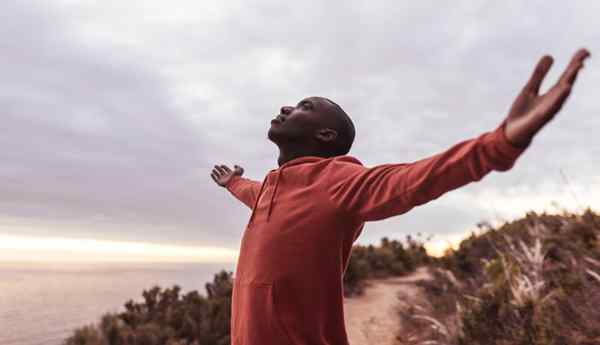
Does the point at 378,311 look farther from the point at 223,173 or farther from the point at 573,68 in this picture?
the point at 573,68

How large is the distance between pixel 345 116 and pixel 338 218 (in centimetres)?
66

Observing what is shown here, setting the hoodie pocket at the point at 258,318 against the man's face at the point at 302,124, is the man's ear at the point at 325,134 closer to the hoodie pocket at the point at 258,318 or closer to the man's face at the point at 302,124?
the man's face at the point at 302,124

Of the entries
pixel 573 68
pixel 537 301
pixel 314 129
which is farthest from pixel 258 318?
pixel 537 301

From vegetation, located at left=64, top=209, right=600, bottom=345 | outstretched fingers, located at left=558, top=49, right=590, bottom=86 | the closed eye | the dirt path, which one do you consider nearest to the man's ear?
the closed eye

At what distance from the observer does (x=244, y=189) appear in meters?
3.14

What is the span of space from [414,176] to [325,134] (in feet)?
2.90

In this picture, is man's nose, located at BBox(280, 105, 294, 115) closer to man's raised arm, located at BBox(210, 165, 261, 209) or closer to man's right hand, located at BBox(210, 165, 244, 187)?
man's raised arm, located at BBox(210, 165, 261, 209)

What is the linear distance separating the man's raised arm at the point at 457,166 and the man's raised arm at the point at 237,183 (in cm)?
110

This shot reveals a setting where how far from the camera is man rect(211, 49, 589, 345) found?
5.26 feet

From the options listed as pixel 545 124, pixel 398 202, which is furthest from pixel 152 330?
pixel 545 124

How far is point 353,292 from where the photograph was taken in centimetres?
887

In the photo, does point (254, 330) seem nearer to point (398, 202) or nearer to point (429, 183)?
point (398, 202)

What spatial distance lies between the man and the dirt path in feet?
16.3

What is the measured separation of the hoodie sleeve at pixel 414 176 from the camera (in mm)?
1350
